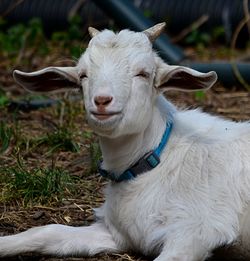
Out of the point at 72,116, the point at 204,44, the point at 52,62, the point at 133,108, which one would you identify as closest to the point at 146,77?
the point at 133,108

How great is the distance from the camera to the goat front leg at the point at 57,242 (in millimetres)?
4773

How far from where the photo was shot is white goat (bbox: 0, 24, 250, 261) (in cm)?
449

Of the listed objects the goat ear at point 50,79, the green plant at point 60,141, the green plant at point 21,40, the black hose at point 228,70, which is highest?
the goat ear at point 50,79

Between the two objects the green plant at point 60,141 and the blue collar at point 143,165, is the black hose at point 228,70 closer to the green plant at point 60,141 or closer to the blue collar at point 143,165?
the green plant at point 60,141

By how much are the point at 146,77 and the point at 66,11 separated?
783cm

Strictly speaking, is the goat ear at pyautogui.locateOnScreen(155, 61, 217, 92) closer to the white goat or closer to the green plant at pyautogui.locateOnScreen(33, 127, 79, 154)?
the white goat

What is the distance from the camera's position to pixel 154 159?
15.8 feet

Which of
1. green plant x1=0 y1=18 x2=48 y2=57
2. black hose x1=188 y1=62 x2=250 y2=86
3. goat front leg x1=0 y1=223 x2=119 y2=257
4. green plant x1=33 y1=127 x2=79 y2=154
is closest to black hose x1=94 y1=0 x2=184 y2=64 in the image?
black hose x1=188 y1=62 x2=250 y2=86

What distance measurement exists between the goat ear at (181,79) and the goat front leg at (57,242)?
81cm

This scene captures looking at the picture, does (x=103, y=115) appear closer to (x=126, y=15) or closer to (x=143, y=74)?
(x=143, y=74)

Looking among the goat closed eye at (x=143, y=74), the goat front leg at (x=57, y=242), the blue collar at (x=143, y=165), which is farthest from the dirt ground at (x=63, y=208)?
the goat closed eye at (x=143, y=74)

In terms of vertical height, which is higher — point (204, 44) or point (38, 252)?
point (38, 252)

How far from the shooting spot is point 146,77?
4617mm

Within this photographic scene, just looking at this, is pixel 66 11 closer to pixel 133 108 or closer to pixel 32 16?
pixel 32 16
